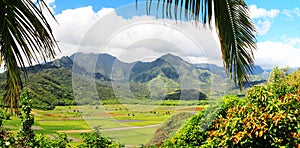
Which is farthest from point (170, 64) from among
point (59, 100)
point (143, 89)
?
point (59, 100)

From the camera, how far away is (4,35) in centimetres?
236

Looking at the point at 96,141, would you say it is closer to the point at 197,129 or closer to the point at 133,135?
the point at 133,135

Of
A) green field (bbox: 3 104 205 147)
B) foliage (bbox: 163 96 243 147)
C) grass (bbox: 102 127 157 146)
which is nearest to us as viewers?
green field (bbox: 3 104 205 147)

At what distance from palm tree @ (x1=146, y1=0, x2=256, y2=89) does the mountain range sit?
0.22 metres

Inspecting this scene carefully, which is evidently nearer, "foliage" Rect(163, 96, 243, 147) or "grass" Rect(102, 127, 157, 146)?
"grass" Rect(102, 127, 157, 146)

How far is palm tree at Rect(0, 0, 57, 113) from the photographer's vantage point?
232 cm

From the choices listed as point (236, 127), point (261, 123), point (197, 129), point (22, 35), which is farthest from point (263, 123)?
point (22, 35)

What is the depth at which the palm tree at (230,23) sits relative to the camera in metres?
2.25

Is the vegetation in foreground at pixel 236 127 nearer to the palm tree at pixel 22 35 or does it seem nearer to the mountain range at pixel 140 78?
the mountain range at pixel 140 78

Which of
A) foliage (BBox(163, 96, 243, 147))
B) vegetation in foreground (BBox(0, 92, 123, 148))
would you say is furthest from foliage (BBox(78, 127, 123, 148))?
foliage (BBox(163, 96, 243, 147))

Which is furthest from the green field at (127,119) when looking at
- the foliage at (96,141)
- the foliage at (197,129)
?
the foliage at (197,129)

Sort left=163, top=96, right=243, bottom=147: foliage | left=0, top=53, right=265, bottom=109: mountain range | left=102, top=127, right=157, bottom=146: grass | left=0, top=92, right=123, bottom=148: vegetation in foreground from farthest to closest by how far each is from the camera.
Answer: left=163, top=96, right=243, bottom=147: foliage, left=0, top=92, right=123, bottom=148: vegetation in foreground, left=102, top=127, right=157, bottom=146: grass, left=0, top=53, right=265, bottom=109: mountain range

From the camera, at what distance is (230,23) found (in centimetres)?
263

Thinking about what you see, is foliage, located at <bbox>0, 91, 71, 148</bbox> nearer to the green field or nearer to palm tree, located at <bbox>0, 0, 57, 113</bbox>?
the green field
